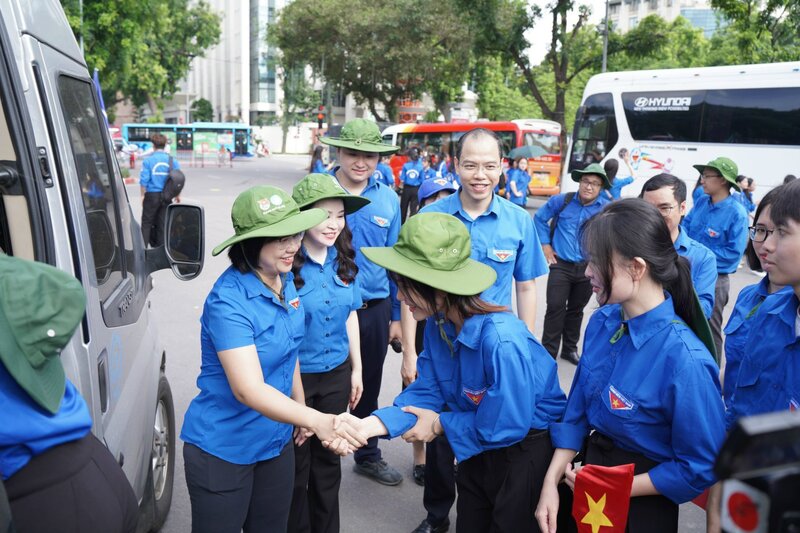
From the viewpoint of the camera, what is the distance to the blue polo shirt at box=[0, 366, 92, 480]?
120cm

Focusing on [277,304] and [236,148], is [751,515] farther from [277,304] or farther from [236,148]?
[236,148]

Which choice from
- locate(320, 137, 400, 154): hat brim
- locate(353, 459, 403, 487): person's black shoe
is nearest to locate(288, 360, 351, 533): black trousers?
A: locate(353, 459, 403, 487): person's black shoe

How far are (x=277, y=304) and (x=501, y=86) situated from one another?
137 ft

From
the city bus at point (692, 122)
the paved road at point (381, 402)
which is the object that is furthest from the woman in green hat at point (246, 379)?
the city bus at point (692, 122)

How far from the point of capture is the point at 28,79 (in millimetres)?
1802

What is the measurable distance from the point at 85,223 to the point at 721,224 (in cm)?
496

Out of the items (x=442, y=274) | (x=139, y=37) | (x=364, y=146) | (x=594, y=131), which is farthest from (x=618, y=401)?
(x=139, y=37)

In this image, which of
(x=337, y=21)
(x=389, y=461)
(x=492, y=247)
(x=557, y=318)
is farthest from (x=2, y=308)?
(x=337, y=21)

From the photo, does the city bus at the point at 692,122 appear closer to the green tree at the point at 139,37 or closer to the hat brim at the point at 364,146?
the hat brim at the point at 364,146

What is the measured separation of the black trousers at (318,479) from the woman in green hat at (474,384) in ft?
2.43

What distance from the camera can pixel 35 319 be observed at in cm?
116

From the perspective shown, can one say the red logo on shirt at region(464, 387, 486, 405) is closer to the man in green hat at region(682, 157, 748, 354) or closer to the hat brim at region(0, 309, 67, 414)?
the hat brim at region(0, 309, 67, 414)

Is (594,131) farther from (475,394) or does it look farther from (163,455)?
(475,394)

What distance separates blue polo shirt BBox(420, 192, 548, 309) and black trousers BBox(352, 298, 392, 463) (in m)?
0.73
